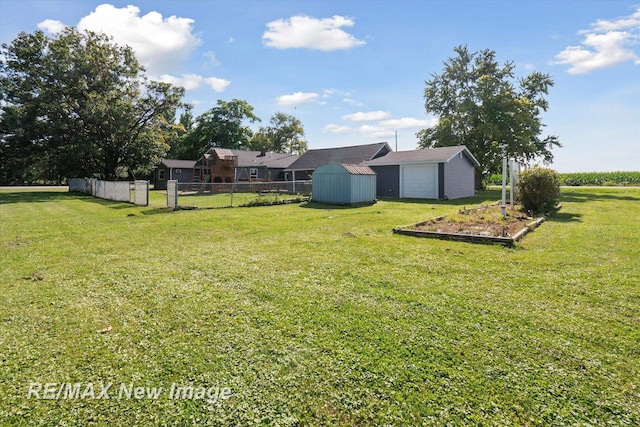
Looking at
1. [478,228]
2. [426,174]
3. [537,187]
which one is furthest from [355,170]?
[478,228]

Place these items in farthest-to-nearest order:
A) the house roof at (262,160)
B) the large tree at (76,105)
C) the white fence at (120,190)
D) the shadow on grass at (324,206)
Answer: the house roof at (262,160), the large tree at (76,105), the white fence at (120,190), the shadow on grass at (324,206)

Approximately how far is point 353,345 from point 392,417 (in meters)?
0.88

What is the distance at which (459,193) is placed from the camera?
22000 mm

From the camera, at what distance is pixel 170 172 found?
133ft

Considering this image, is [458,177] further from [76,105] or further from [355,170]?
[76,105]

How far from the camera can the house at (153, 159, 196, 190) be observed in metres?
40.4

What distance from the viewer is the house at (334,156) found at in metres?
27.4

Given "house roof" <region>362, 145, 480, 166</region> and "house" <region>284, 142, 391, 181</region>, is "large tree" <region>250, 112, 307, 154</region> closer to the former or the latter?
"house" <region>284, 142, 391, 181</region>

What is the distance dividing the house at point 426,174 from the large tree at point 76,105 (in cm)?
2267

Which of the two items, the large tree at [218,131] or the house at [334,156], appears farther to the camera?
the large tree at [218,131]

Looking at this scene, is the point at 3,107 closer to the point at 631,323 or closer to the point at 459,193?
the point at 459,193

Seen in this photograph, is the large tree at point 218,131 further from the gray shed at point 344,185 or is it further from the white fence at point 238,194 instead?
the gray shed at point 344,185

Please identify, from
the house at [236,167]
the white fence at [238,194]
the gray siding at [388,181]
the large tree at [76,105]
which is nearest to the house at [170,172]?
the house at [236,167]

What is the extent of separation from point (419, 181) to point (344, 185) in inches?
251
